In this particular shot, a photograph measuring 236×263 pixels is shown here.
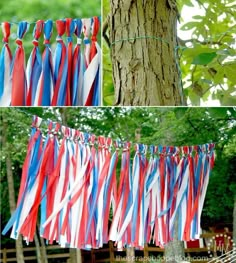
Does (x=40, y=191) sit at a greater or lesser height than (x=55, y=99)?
lesser

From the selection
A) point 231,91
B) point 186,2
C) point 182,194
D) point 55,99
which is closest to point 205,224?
point 182,194

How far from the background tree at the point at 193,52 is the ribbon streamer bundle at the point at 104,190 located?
0.20m

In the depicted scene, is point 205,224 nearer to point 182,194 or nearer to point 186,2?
point 182,194

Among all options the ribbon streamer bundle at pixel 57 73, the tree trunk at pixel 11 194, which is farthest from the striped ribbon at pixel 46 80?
the tree trunk at pixel 11 194

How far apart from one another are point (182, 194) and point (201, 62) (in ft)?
2.24

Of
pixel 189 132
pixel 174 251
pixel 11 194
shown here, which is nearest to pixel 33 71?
pixel 189 132

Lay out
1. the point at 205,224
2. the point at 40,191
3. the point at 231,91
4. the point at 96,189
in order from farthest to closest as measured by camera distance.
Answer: the point at 205,224 < the point at 96,189 < the point at 40,191 < the point at 231,91

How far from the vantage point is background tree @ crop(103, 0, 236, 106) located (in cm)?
91

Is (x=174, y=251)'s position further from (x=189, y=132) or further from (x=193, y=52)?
(x=193, y=52)

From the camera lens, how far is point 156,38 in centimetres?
91

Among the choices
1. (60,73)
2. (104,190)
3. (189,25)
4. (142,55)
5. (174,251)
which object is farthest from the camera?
(174,251)

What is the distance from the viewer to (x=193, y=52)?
1103 mm

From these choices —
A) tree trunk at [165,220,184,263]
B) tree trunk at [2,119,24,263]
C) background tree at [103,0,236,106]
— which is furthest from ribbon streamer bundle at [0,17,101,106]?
tree trunk at [2,119,24,263]

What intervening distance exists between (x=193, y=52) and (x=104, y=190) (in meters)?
0.55
